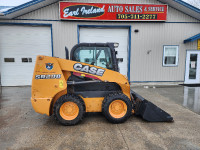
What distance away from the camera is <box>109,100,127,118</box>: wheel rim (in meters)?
3.94

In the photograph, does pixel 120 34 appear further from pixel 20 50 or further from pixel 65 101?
pixel 65 101

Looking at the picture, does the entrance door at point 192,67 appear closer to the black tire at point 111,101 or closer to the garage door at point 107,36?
the garage door at point 107,36

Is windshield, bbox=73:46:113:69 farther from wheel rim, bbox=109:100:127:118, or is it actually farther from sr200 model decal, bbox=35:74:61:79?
wheel rim, bbox=109:100:127:118

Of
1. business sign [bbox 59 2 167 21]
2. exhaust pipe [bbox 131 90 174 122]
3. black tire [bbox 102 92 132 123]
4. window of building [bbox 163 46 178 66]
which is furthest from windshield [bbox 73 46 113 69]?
window of building [bbox 163 46 178 66]

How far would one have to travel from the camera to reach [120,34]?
31.7 ft

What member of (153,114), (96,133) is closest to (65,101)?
(96,133)

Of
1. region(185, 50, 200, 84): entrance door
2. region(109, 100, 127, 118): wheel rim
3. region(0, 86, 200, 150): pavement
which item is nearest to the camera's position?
region(0, 86, 200, 150): pavement

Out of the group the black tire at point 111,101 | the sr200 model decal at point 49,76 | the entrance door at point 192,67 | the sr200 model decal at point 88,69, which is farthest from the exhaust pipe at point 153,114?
the entrance door at point 192,67

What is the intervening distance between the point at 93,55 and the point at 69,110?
5.59 ft

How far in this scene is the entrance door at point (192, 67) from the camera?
9.89 meters

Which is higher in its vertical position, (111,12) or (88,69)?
(111,12)

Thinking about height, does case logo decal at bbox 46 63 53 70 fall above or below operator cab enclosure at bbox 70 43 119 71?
below

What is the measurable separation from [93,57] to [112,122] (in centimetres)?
195

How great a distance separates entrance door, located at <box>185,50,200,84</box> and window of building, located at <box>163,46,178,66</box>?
2.94ft
